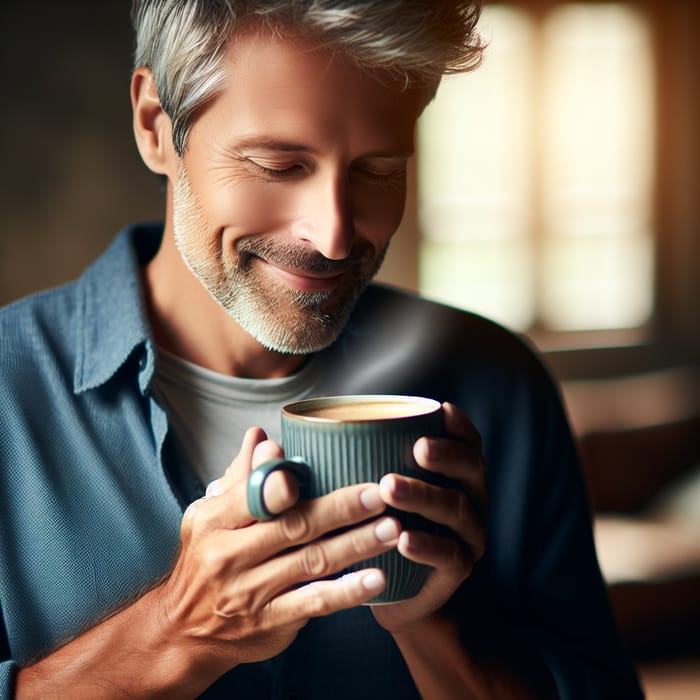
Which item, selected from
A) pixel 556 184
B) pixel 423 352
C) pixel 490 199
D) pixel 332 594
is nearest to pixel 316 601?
pixel 332 594

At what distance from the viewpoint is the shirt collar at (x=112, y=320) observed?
46 cm

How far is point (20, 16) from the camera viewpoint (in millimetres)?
1801

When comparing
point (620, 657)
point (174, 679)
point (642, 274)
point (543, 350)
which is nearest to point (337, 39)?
point (174, 679)

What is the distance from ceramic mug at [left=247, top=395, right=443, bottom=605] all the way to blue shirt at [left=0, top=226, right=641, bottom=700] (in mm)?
98

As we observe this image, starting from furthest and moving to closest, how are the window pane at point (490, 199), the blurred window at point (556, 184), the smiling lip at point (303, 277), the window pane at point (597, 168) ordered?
the window pane at point (597, 168) → the blurred window at point (556, 184) → the window pane at point (490, 199) → the smiling lip at point (303, 277)

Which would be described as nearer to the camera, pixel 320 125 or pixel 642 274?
pixel 320 125

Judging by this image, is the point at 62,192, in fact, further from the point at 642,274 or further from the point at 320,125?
the point at 642,274

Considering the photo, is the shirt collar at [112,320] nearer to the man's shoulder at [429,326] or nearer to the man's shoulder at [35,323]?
the man's shoulder at [35,323]

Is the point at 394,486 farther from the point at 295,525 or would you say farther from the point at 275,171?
Answer: the point at 275,171

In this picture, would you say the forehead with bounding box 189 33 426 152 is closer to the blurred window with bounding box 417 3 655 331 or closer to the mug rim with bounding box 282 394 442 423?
the mug rim with bounding box 282 394 442 423

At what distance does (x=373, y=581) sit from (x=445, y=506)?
42 millimetres

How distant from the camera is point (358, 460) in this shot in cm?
33

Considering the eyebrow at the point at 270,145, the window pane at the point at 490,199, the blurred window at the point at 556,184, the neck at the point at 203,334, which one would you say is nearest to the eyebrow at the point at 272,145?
the eyebrow at the point at 270,145

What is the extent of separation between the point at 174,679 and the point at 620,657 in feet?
0.94
